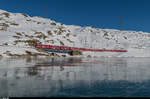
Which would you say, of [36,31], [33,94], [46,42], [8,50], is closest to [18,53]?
[8,50]

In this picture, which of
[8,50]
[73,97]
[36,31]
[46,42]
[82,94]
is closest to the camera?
[73,97]

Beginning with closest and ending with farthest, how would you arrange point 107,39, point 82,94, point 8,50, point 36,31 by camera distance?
point 82,94
point 8,50
point 36,31
point 107,39

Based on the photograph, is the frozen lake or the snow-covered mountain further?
the snow-covered mountain

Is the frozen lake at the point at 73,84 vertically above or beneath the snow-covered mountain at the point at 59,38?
beneath

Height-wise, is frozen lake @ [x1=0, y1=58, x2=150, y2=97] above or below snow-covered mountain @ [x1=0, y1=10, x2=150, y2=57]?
below

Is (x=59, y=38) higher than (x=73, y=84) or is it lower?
higher

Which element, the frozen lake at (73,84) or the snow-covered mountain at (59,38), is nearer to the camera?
the frozen lake at (73,84)

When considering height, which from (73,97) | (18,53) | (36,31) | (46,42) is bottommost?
(73,97)

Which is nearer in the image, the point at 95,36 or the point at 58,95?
the point at 58,95

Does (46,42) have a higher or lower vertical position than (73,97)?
higher

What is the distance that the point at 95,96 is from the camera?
25.9 ft

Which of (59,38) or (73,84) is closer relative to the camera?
(73,84)

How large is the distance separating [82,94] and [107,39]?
130500mm

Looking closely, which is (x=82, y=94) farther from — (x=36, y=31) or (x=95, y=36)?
(x=95, y=36)
